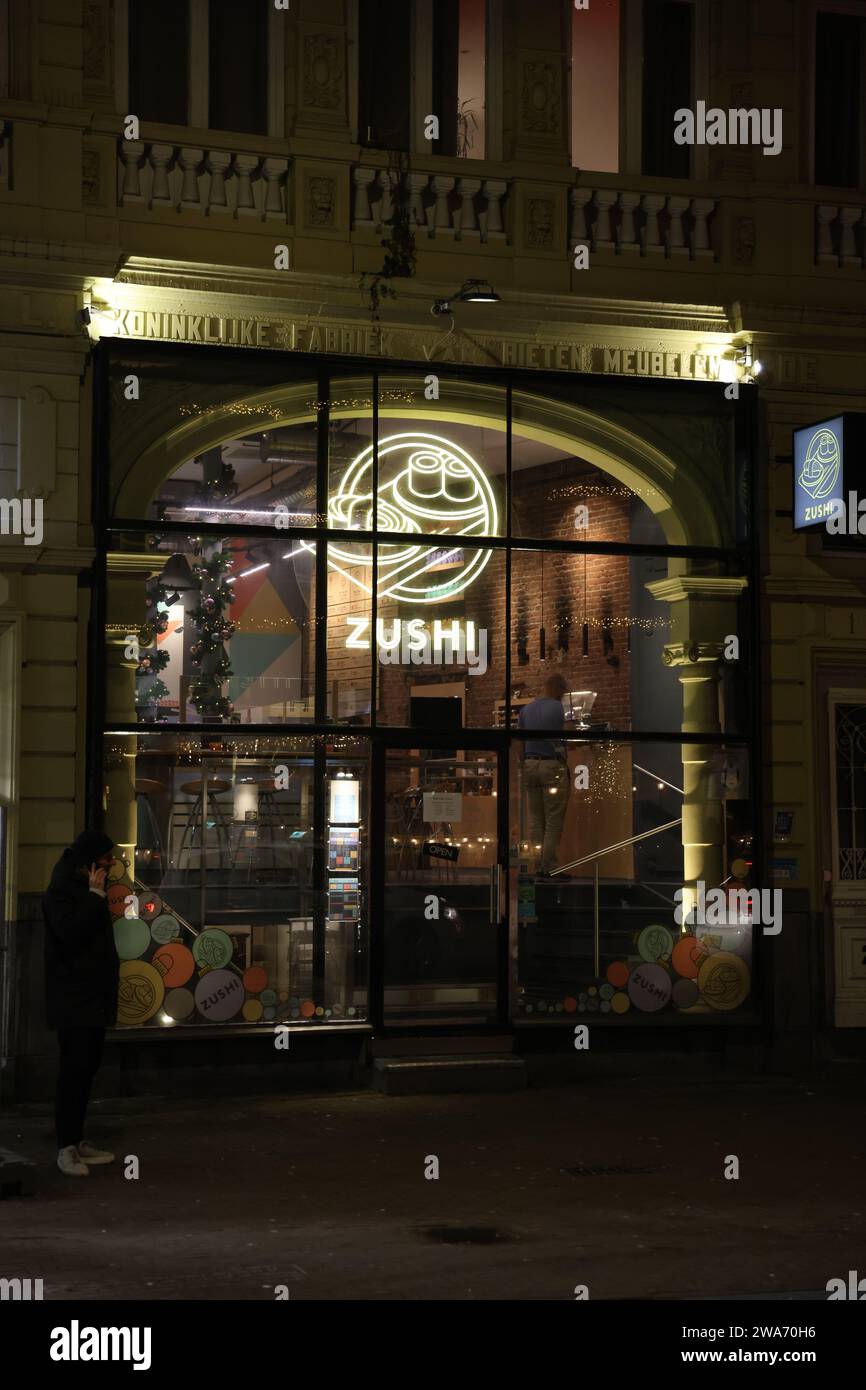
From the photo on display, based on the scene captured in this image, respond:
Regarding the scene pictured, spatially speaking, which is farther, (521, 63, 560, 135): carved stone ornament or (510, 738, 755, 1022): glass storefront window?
(521, 63, 560, 135): carved stone ornament

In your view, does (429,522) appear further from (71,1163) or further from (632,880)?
(71,1163)

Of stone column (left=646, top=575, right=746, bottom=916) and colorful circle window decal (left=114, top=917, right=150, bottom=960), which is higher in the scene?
stone column (left=646, top=575, right=746, bottom=916)

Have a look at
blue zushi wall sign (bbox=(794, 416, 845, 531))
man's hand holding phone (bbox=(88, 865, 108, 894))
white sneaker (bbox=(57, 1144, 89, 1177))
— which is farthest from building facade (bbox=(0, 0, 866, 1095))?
white sneaker (bbox=(57, 1144, 89, 1177))

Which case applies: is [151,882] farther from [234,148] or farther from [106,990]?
[234,148]

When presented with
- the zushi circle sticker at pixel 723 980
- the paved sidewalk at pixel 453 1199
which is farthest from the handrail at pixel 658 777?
the paved sidewalk at pixel 453 1199

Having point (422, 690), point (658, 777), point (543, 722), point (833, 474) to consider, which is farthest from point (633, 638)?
point (833, 474)

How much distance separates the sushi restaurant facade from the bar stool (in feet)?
0.06

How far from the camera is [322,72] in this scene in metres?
14.4

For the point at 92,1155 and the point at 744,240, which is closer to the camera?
the point at 92,1155

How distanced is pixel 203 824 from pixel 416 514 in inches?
120

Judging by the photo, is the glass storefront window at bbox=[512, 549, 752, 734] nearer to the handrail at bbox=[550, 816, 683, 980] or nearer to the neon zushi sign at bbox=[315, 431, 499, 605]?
the neon zushi sign at bbox=[315, 431, 499, 605]

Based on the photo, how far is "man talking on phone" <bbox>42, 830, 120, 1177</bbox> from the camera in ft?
34.6

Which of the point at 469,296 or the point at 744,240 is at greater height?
the point at 744,240

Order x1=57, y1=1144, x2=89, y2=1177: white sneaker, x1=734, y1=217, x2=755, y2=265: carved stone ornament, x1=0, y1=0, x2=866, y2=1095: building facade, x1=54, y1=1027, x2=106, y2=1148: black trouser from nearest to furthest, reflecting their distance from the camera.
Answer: x1=57, y1=1144, x2=89, y2=1177: white sneaker → x1=54, y1=1027, x2=106, y2=1148: black trouser → x1=0, y1=0, x2=866, y2=1095: building facade → x1=734, y1=217, x2=755, y2=265: carved stone ornament
